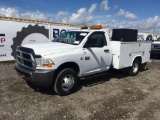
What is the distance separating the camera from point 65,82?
564 cm

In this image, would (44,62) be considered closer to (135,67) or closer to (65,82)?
(65,82)

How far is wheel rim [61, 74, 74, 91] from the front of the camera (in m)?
5.63

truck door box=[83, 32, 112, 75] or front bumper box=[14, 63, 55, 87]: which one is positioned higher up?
truck door box=[83, 32, 112, 75]

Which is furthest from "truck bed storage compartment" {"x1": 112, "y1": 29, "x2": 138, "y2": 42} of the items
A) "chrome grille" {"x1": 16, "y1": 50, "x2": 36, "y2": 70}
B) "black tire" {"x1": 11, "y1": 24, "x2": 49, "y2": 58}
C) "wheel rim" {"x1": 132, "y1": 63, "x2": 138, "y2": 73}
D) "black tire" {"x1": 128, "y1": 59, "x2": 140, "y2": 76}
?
"black tire" {"x1": 11, "y1": 24, "x2": 49, "y2": 58}

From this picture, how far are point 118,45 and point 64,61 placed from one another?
8.89 ft

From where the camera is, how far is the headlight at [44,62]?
16.5 ft

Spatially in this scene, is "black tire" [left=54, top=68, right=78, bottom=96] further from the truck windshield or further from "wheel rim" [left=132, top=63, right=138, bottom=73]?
"wheel rim" [left=132, top=63, right=138, bottom=73]

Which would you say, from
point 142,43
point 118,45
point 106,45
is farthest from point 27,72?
point 142,43

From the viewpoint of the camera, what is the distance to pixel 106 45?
6980 millimetres

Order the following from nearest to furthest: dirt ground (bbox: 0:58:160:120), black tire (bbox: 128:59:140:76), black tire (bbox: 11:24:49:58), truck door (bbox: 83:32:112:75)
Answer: dirt ground (bbox: 0:58:160:120), truck door (bbox: 83:32:112:75), black tire (bbox: 128:59:140:76), black tire (bbox: 11:24:49:58)

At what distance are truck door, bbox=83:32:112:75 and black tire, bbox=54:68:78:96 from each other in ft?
1.94

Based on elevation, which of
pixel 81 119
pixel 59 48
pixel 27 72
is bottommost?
pixel 81 119

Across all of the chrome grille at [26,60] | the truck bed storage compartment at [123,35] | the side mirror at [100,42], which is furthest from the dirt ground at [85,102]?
the truck bed storage compartment at [123,35]

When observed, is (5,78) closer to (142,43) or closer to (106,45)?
(106,45)
